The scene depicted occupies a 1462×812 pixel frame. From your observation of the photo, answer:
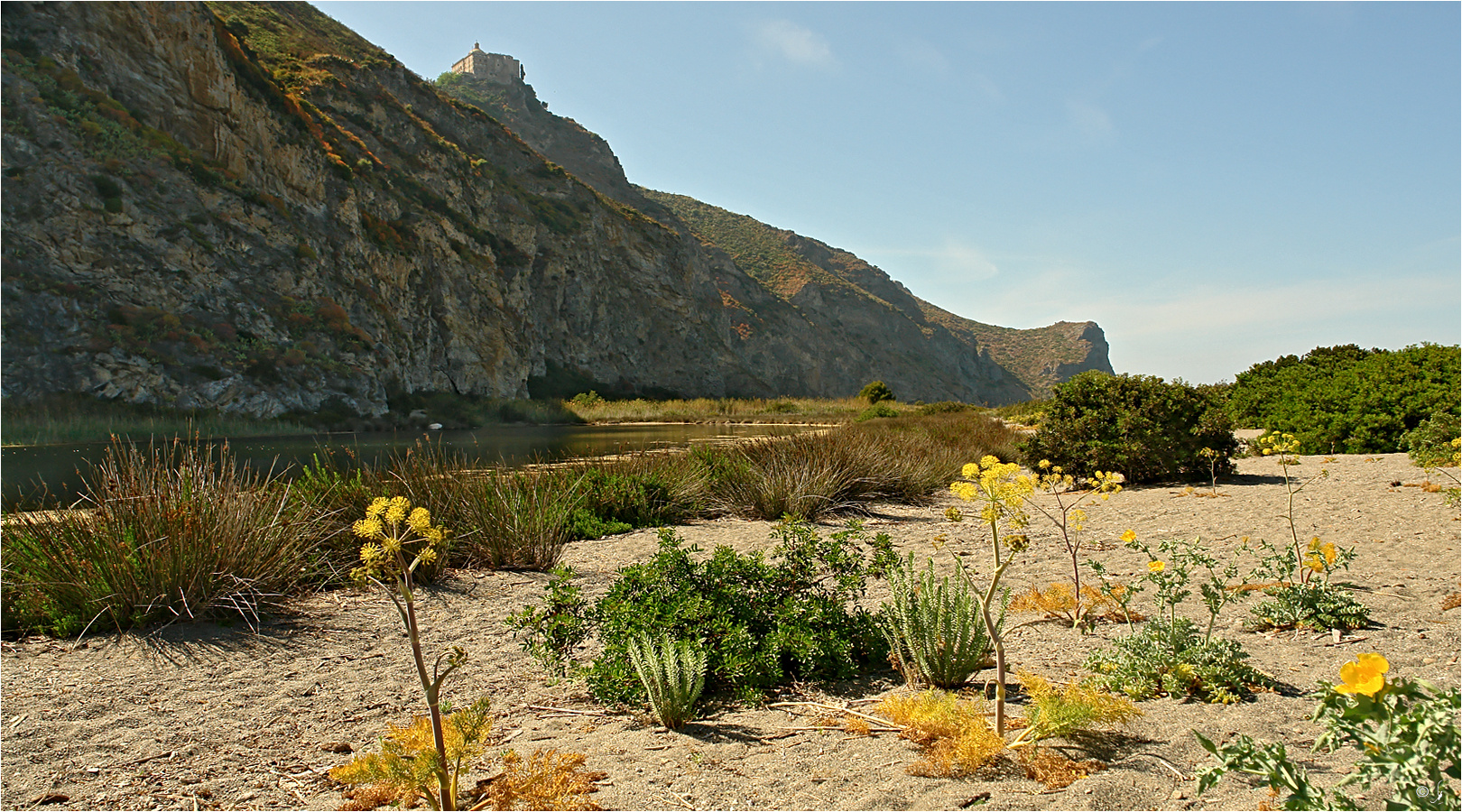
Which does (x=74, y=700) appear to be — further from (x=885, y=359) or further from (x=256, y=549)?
(x=885, y=359)

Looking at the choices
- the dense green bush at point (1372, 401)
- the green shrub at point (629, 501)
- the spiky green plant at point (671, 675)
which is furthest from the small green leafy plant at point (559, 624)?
the dense green bush at point (1372, 401)

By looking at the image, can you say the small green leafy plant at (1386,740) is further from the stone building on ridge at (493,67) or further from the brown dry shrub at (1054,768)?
the stone building on ridge at (493,67)

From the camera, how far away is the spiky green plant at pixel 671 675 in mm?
2711

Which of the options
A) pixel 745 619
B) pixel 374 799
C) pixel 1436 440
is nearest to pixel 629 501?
pixel 745 619

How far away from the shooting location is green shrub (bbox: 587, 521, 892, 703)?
3.01 meters

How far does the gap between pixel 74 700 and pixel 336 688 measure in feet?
3.34

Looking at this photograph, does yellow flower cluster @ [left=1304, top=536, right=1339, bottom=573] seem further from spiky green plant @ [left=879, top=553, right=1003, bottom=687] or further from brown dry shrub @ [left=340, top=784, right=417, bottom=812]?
brown dry shrub @ [left=340, top=784, right=417, bottom=812]

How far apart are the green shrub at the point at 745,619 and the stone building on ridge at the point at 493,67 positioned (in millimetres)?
115407

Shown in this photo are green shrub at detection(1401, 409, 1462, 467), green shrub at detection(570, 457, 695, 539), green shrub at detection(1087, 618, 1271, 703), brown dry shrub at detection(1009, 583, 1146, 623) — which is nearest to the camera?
green shrub at detection(1087, 618, 1271, 703)

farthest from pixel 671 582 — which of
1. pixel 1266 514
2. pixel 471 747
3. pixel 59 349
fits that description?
pixel 59 349

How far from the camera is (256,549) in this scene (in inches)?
173

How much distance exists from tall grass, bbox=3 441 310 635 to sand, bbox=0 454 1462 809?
0.17m

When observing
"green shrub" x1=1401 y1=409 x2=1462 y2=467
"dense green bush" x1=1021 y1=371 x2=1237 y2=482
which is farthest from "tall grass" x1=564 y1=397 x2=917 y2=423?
"green shrub" x1=1401 y1=409 x2=1462 y2=467

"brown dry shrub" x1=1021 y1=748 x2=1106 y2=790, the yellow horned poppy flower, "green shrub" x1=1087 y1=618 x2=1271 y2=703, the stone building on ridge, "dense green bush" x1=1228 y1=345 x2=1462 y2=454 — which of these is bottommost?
"brown dry shrub" x1=1021 y1=748 x2=1106 y2=790
